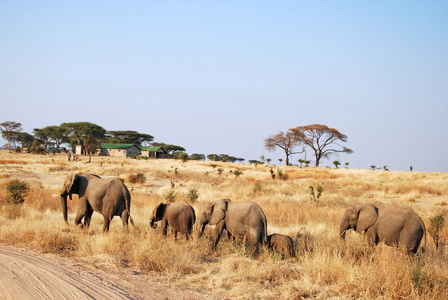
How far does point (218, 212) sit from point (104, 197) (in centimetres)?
316

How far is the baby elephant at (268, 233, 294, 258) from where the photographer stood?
26.7ft

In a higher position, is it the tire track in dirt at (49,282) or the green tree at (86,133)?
the green tree at (86,133)

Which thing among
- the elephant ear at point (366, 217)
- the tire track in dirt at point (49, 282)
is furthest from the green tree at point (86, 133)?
the elephant ear at point (366, 217)

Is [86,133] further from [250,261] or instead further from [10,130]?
[250,261]

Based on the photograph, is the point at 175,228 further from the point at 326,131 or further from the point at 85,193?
the point at 326,131

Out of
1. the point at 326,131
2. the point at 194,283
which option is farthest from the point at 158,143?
the point at 194,283

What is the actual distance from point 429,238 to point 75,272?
32.4ft

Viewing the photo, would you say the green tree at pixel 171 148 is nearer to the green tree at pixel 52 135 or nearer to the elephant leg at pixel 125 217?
the green tree at pixel 52 135

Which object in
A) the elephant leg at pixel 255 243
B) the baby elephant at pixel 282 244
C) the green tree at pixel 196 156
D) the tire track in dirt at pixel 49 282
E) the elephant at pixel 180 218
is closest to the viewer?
the tire track in dirt at pixel 49 282

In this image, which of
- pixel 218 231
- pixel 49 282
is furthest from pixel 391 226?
pixel 49 282

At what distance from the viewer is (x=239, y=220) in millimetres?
8180

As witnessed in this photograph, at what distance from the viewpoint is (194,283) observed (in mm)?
6195

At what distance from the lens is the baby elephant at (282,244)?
812cm

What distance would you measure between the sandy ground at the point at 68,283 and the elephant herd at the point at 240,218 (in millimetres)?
2563
